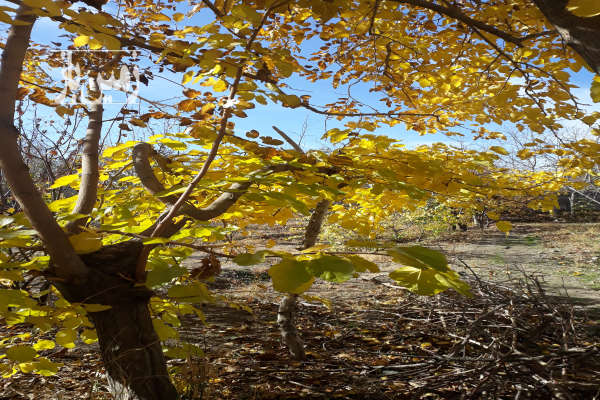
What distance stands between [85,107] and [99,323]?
1.14 m

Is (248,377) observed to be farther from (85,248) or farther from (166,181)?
(85,248)

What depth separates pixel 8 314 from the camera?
1.35m

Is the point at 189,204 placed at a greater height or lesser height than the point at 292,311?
greater

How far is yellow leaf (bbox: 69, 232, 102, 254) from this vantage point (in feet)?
4.14

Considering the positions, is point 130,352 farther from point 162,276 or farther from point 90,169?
point 90,169

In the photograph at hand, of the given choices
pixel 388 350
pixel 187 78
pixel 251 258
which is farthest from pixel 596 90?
pixel 388 350

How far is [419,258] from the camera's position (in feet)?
2.46

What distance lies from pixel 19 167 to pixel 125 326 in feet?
2.63

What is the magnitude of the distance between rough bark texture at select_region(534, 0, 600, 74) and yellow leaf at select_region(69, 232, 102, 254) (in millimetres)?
2181

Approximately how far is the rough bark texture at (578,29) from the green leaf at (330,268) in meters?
1.52

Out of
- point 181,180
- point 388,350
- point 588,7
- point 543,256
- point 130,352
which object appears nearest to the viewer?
point 588,7

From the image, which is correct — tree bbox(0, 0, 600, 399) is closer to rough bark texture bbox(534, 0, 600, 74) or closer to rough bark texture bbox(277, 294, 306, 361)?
rough bark texture bbox(534, 0, 600, 74)

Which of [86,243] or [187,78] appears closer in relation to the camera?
[86,243]

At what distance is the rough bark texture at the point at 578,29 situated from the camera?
1.41m
